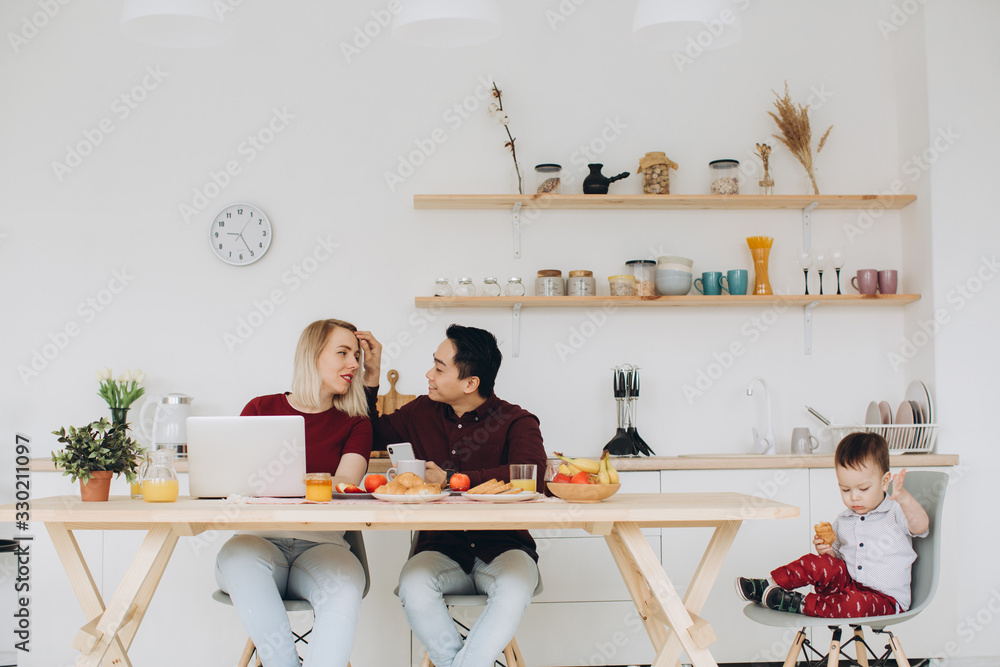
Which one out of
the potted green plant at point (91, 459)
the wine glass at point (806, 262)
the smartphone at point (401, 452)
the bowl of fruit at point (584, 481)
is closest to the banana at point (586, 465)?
the bowl of fruit at point (584, 481)

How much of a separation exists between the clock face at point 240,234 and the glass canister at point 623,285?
143 cm

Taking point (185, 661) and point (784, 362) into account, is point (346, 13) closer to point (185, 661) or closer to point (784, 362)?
point (784, 362)

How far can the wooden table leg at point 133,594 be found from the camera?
178 centimetres

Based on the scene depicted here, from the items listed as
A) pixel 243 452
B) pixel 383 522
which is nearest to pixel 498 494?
pixel 383 522

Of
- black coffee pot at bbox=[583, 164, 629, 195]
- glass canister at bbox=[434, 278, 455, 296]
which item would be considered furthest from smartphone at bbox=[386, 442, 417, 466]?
black coffee pot at bbox=[583, 164, 629, 195]

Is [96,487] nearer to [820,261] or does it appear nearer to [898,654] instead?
[898,654]

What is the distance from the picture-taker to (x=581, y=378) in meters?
3.57

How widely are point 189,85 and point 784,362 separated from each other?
2.77 metres

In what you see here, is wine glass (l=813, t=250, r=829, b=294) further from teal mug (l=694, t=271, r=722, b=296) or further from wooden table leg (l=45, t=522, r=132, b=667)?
wooden table leg (l=45, t=522, r=132, b=667)

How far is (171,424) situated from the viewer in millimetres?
A: 3287

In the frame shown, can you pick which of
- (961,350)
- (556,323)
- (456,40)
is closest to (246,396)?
(556,323)

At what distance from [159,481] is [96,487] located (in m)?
0.13

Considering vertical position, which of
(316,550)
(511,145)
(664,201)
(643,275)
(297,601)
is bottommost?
(297,601)

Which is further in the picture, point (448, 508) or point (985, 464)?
point (985, 464)
